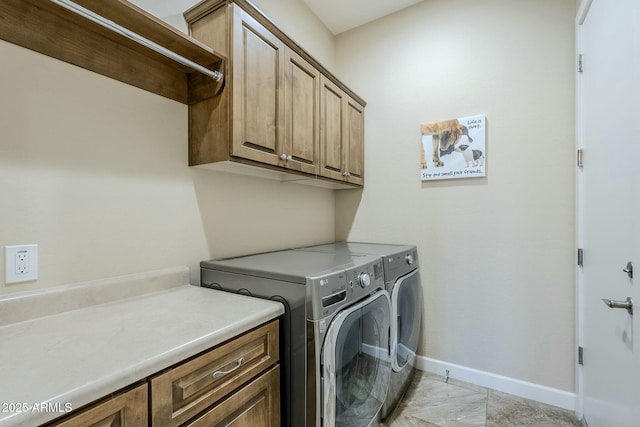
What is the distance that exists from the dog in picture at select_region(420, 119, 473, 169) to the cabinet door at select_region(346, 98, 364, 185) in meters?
0.51

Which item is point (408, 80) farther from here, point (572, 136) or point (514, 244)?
point (514, 244)

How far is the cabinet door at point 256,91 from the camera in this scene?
1.37 meters

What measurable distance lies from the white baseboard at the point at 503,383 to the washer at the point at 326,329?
798mm

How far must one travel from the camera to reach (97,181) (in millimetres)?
1203

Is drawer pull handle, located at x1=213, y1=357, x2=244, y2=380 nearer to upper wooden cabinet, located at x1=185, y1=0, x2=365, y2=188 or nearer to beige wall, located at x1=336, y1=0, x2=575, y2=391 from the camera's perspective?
upper wooden cabinet, located at x1=185, y1=0, x2=365, y2=188

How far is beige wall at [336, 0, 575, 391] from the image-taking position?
1.88 meters

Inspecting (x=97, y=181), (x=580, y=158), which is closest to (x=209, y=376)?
(x=97, y=181)

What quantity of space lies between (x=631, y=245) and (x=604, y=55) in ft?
3.04

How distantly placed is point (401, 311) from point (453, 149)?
4.01 feet

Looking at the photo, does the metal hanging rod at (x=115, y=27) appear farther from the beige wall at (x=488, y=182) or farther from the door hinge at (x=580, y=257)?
the door hinge at (x=580, y=257)

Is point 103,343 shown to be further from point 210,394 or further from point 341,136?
point 341,136

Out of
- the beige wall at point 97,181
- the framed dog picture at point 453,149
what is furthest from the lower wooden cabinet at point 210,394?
the framed dog picture at point 453,149

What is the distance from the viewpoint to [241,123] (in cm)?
139

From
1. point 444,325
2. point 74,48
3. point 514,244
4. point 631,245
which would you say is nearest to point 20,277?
point 74,48
